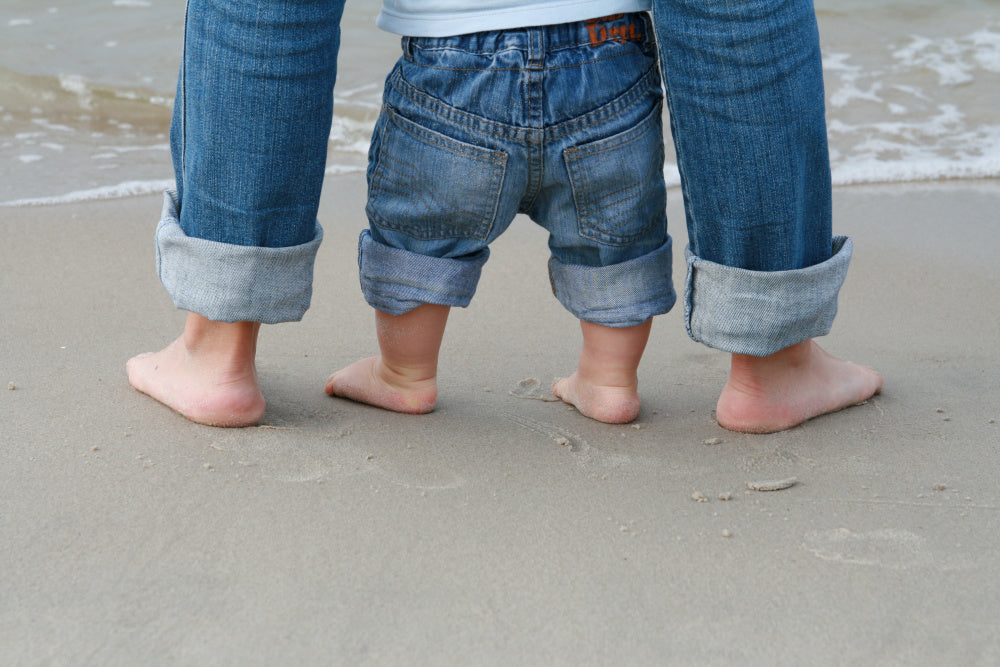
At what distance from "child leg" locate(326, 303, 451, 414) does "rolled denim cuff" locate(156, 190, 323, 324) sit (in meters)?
0.23

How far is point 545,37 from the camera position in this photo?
151 cm

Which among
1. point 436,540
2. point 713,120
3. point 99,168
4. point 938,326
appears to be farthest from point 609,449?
point 99,168

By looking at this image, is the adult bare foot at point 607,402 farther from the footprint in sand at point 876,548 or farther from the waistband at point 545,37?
the waistband at point 545,37

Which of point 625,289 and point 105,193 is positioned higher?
point 625,289

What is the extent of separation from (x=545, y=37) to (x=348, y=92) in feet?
10.8

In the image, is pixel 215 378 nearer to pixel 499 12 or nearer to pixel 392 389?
pixel 392 389

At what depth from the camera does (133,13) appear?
544 cm

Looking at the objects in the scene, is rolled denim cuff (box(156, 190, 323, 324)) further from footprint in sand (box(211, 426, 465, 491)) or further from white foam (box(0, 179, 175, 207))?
white foam (box(0, 179, 175, 207))

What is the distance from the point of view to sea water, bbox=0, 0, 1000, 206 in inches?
137

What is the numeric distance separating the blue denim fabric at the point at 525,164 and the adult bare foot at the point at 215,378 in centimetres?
24

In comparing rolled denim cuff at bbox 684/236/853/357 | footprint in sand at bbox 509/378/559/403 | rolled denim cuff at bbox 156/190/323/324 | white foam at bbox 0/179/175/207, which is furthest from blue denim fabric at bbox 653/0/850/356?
white foam at bbox 0/179/175/207

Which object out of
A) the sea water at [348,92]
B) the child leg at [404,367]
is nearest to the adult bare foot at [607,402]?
the child leg at [404,367]

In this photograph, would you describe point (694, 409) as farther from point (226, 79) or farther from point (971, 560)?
point (226, 79)

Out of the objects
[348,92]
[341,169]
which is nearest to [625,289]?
[341,169]
